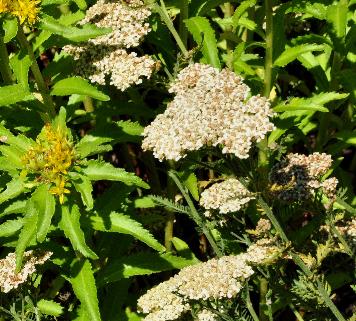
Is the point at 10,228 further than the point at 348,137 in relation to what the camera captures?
No

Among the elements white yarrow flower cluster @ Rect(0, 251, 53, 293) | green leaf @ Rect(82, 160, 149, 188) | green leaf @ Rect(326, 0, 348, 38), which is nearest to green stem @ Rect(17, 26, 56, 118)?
green leaf @ Rect(82, 160, 149, 188)

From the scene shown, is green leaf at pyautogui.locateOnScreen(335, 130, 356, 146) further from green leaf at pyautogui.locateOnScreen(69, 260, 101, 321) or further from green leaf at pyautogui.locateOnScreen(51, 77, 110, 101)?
green leaf at pyautogui.locateOnScreen(69, 260, 101, 321)

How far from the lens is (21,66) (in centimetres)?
353

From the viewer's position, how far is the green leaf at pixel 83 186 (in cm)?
316

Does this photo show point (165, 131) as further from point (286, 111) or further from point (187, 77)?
point (286, 111)

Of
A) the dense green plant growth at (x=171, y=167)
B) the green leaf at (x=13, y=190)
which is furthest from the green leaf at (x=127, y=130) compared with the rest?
the green leaf at (x=13, y=190)

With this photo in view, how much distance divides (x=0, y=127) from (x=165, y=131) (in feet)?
3.39

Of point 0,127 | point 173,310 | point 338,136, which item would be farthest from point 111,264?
point 338,136

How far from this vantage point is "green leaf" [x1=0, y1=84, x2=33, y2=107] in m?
3.42

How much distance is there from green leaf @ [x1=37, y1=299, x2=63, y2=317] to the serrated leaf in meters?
0.29

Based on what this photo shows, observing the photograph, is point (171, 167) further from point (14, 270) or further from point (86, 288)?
point (14, 270)

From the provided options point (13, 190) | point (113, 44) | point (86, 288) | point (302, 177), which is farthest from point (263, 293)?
point (113, 44)

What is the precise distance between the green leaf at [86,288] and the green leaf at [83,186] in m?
0.47

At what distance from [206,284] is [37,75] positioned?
56.5 inches
